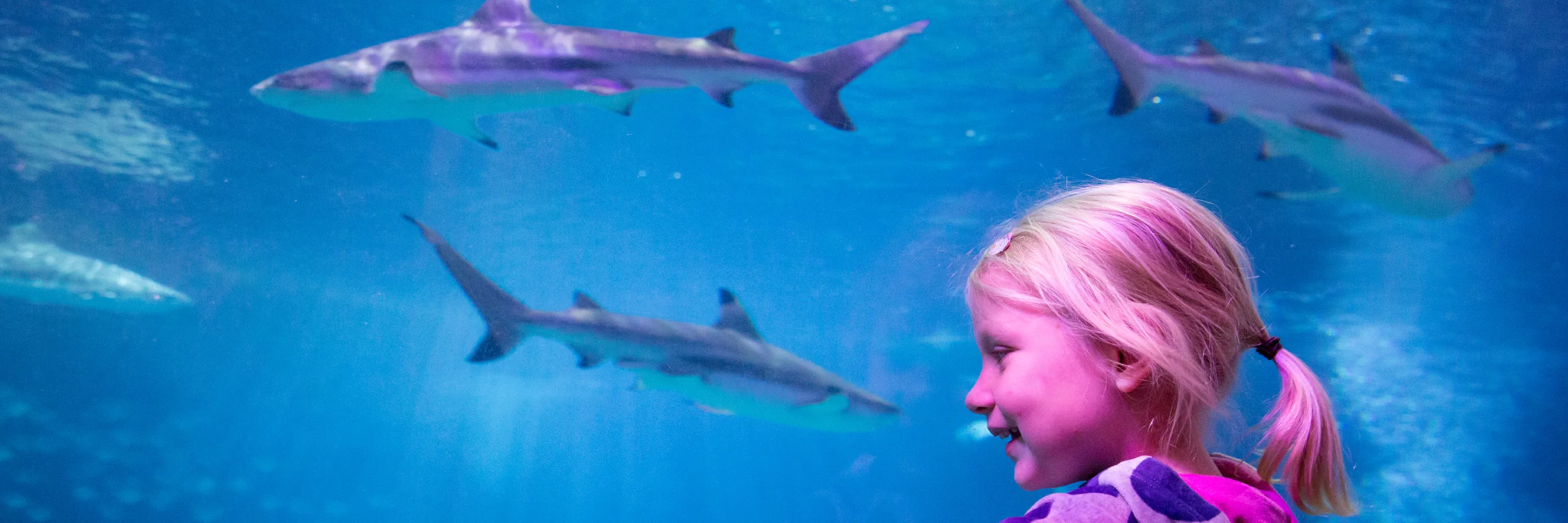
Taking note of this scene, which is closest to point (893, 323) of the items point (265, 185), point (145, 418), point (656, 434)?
point (265, 185)

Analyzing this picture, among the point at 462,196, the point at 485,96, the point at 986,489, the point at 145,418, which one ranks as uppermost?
the point at 485,96

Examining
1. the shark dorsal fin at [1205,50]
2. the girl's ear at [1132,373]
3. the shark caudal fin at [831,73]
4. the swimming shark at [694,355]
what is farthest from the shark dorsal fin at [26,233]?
the girl's ear at [1132,373]

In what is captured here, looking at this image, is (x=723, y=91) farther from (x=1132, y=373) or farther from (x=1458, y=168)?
(x=1458, y=168)

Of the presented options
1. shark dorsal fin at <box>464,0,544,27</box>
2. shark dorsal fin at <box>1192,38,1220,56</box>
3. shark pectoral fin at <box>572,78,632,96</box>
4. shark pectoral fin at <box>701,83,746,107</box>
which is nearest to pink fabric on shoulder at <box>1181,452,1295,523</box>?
shark pectoral fin at <box>701,83,746,107</box>

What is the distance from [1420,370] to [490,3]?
857 inches

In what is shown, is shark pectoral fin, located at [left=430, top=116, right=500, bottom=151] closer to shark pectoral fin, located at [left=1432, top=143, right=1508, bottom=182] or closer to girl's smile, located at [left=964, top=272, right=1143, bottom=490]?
girl's smile, located at [left=964, top=272, right=1143, bottom=490]

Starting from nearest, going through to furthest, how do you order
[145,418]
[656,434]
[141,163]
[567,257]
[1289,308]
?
1. [1289,308]
2. [141,163]
3. [567,257]
4. [145,418]
5. [656,434]

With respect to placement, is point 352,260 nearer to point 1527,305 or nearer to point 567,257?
point 567,257

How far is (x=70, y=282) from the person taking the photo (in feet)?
66.6

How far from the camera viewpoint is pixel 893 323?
932 inches

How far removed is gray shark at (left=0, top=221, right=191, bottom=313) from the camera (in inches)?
796

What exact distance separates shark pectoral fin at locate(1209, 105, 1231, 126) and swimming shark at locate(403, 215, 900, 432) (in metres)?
4.90

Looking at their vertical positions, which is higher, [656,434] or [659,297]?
[659,297]

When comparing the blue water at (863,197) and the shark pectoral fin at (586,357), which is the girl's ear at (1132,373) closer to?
the blue water at (863,197)
